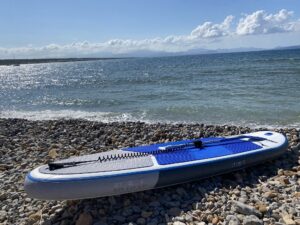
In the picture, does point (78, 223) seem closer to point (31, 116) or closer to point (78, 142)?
point (78, 142)

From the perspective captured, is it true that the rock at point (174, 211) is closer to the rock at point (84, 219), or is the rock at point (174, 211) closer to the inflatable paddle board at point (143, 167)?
the inflatable paddle board at point (143, 167)

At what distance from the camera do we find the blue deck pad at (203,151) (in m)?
6.29

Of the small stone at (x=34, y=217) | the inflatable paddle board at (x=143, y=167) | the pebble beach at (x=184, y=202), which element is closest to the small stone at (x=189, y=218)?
the pebble beach at (x=184, y=202)

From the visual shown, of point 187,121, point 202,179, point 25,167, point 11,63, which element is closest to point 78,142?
point 25,167

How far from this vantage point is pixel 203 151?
676cm

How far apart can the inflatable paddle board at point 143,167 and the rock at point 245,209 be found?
112 centimetres

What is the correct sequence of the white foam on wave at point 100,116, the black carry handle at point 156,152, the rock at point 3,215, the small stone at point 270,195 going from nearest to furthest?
the rock at point 3,215 → the small stone at point 270,195 → the black carry handle at point 156,152 → the white foam on wave at point 100,116

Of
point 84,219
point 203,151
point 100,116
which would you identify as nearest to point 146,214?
point 84,219

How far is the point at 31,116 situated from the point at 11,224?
12657mm

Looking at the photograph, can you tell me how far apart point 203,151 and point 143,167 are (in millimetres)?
1468

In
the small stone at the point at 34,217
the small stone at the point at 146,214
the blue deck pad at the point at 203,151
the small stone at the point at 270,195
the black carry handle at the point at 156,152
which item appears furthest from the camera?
the blue deck pad at the point at 203,151

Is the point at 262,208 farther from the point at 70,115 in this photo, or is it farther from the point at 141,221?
the point at 70,115

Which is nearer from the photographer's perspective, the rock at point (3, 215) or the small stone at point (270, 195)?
the rock at point (3, 215)

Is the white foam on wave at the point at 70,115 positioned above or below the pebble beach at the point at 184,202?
below
